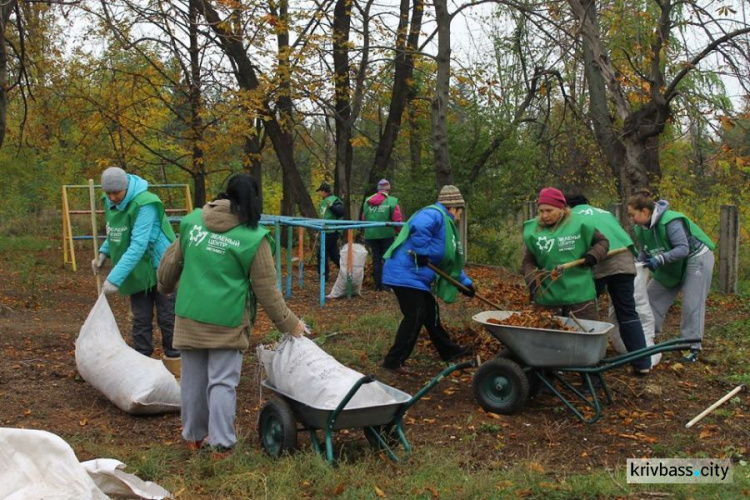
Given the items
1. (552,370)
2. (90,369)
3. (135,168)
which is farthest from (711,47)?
(135,168)

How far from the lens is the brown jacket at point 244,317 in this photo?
430 centimetres

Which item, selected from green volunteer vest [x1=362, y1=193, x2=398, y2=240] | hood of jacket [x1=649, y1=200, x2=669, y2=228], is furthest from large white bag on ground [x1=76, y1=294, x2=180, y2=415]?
green volunteer vest [x1=362, y1=193, x2=398, y2=240]

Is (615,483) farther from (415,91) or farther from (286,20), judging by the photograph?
(415,91)

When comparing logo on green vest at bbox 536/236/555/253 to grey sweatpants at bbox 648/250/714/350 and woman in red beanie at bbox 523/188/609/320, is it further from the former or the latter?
grey sweatpants at bbox 648/250/714/350

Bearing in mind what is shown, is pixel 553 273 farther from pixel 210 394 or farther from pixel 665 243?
pixel 210 394

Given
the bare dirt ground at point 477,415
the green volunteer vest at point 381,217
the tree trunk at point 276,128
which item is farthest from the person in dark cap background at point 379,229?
the tree trunk at point 276,128

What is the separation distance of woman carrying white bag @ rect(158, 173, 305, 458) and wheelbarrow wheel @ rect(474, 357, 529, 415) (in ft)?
5.26

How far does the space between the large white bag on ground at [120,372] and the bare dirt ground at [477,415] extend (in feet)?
0.41

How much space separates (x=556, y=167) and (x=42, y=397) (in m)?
14.3

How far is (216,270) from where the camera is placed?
4.31 metres

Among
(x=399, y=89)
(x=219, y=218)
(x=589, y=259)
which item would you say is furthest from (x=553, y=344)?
(x=399, y=89)

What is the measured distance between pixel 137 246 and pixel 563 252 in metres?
2.99

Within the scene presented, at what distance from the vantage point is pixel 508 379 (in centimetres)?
540

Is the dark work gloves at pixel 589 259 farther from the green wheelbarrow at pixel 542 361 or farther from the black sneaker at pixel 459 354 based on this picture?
the black sneaker at pixel 459 354
